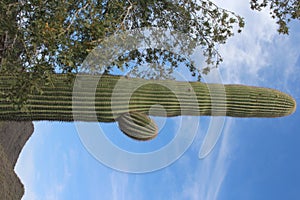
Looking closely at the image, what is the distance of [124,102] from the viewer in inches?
149

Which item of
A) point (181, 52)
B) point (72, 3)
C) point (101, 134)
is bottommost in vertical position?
point (101, 134)

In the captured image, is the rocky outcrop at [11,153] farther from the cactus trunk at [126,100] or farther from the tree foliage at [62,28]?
the tree foliage at [62,28]

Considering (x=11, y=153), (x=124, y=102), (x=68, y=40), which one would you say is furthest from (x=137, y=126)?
(x=11, y=153)

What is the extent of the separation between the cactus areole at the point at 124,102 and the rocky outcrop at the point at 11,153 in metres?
1.30

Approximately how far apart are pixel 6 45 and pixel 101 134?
3.61ft

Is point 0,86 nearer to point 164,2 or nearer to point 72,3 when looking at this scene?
point 72,3

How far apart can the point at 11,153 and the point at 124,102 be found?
10.9 ft

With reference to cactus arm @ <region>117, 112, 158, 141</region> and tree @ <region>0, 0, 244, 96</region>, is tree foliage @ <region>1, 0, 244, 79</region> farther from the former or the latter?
cactus arm @ <region>117, 112, 158, 141</region>

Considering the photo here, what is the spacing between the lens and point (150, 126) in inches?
145

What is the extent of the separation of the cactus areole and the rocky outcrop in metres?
1.30

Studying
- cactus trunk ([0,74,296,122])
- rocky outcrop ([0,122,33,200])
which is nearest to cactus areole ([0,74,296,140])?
cactus trunk ([0,74,296,122])

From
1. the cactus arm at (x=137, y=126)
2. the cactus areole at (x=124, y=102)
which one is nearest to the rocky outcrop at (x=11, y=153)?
the cactus areole at (x=124, y=102)

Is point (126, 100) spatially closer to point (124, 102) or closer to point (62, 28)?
point (124, 102)

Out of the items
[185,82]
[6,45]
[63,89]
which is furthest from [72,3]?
[185,82]
